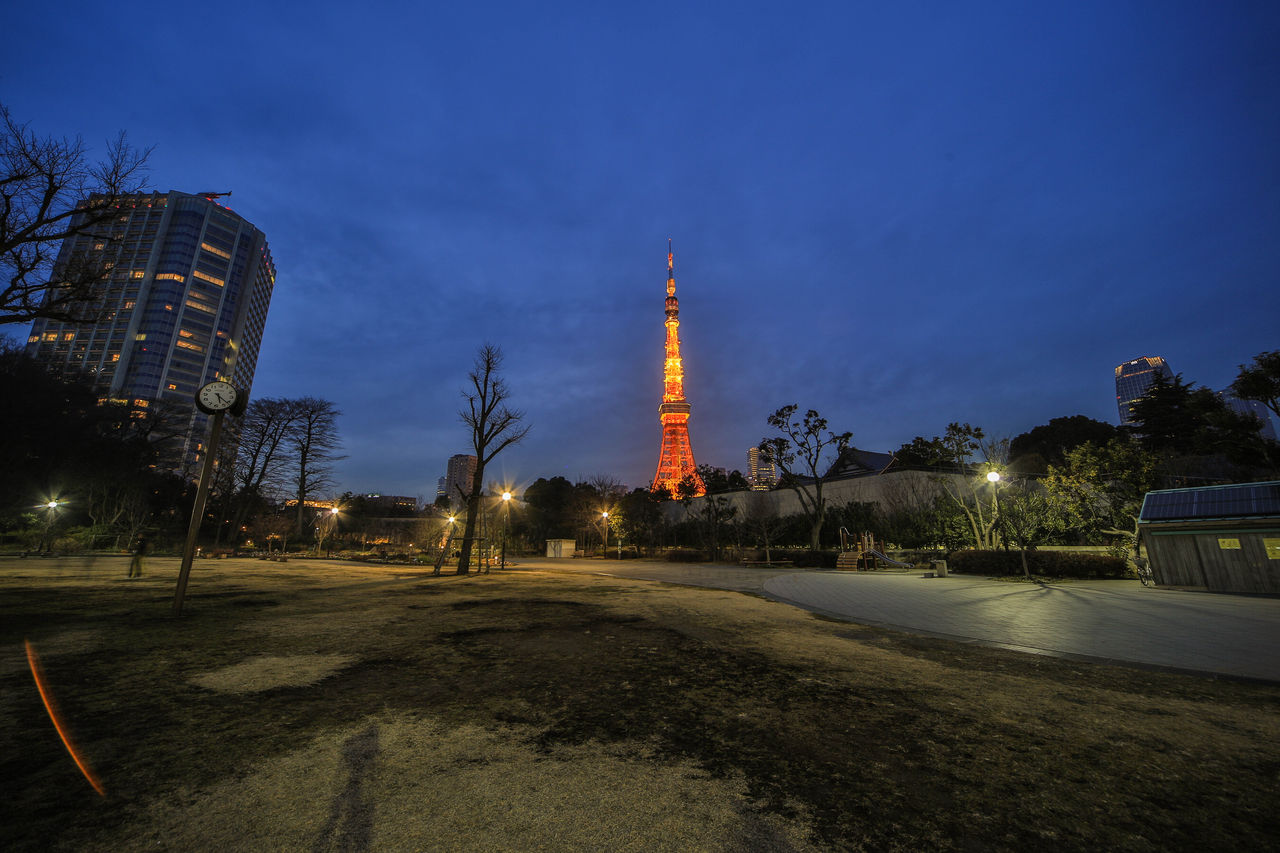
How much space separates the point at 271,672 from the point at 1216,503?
20432mm

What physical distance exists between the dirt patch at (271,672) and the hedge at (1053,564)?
2047 cm

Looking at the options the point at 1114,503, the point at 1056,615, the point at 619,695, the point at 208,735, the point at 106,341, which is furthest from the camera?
the point at 106,341

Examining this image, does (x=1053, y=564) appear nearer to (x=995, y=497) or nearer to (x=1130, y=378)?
(x=995, y=497)

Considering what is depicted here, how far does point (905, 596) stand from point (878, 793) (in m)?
10.8

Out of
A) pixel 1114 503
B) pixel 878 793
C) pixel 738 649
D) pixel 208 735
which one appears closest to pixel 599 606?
pixel 738 649

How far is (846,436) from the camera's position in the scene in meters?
30.2

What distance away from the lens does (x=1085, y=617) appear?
8500mm

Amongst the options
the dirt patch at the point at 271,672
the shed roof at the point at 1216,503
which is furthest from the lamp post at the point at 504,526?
the shed roof at the point at 1216,503

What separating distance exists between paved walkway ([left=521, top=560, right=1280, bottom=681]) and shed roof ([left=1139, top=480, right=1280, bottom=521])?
208 cm

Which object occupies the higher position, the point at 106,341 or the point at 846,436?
the point at 106,341

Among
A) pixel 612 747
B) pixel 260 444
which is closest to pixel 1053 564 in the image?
pixel 612 747

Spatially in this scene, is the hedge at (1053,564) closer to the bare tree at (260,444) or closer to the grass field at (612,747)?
the grass field at (612,747)

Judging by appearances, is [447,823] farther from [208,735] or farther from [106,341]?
[106,341]

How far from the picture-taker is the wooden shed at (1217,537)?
1162cm
